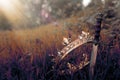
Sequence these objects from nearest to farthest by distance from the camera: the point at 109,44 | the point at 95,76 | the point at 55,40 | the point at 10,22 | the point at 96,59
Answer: the point at 95,76, the point at 96,59, the point at 109,44, the point at 55,40, the point at 10,22

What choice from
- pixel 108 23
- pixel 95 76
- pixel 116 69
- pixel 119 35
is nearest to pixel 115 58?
pixel 116 69

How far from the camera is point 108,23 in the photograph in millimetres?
4023

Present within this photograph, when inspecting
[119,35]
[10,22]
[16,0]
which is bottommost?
[119,35]

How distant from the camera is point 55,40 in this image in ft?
10.5

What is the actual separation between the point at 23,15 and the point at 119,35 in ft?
19.7

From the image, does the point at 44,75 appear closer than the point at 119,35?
Yes

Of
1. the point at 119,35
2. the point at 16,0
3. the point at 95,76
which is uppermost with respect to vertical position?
the point at 16,0

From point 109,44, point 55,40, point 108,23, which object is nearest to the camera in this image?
point 109,44

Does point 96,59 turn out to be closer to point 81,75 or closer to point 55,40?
point 81,75

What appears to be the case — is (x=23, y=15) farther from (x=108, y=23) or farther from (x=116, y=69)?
(x=116, y=69)

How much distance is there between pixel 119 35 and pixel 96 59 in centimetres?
61

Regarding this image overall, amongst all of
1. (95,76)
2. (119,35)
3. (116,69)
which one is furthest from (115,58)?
(119,35)

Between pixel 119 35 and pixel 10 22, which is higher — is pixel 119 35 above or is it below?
below

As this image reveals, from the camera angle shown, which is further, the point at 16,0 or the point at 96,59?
the point at 16,0
